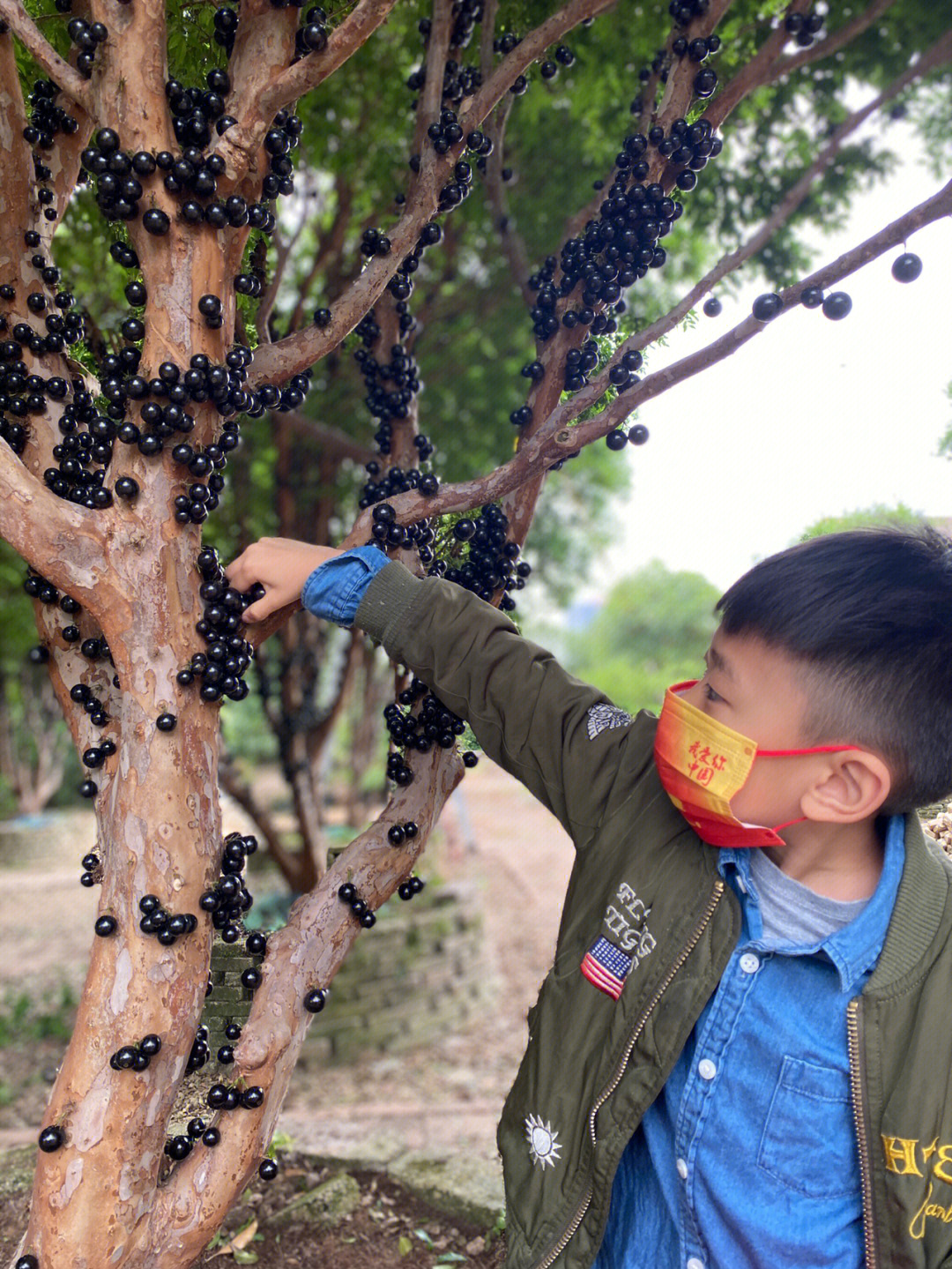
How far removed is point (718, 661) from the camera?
1.60 metres

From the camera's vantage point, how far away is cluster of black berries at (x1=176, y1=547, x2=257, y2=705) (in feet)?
5.65

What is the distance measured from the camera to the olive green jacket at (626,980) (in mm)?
1457

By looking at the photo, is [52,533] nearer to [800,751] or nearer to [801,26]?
[800,751]

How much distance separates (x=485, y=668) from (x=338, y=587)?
0.31 meters

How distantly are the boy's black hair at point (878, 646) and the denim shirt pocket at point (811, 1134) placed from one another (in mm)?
483

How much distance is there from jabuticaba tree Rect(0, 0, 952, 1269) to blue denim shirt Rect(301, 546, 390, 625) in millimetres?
141

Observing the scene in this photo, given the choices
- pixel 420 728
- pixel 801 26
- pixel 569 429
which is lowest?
pixel 420 728

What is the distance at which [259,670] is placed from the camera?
593 cm

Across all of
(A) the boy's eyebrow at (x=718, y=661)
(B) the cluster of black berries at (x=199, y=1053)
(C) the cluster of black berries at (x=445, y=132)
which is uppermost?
(C) the cluster of black berries at (x=445, y=132)

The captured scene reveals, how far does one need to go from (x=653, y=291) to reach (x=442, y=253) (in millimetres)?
1279

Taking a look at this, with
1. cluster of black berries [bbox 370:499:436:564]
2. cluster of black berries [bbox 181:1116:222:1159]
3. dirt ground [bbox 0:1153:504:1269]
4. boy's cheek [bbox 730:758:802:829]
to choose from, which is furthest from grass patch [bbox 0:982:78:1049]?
boy's cheek [bbox 730:758:802:829]

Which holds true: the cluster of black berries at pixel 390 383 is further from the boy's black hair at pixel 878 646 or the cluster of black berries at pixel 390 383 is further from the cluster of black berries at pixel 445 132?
the boy's black hair at pixel 878 646

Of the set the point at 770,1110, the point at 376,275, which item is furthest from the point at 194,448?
the point at 770,1110

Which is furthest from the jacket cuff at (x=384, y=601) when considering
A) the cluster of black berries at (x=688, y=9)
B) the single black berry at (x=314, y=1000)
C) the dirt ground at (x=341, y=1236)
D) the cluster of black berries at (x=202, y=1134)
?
the dirt ground at (x=341, y=1236)
